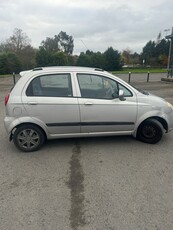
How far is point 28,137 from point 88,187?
1.77 meters

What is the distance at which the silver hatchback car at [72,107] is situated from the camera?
13.6ft

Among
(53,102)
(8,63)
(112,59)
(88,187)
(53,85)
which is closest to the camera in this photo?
(88,187)

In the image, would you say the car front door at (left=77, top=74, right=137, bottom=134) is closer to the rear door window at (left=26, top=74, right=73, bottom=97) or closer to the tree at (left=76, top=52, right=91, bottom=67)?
the rear door window at (left=26, top=74, right=73, bottom=97)

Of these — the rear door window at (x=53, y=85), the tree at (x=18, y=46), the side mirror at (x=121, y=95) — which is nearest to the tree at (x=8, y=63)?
the tree at (x=18, y=46)

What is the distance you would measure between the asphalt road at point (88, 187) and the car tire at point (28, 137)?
0.15m

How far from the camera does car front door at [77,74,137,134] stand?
13.9ft

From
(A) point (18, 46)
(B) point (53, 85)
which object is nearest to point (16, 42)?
(A) point (18, 46)

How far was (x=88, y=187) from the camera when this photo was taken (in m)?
3.09

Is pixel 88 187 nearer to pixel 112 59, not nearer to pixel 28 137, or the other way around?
pixel 28 137

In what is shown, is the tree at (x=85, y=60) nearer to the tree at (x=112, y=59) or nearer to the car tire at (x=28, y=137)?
the tree at (x=112, y=59)

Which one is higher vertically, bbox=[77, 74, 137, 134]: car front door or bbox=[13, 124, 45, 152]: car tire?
bbox=[77, 74, 137, 134]: car front door

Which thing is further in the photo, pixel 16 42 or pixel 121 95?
pixel 16 42

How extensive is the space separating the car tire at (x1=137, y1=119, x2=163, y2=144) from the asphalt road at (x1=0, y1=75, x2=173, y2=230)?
5.6 inches

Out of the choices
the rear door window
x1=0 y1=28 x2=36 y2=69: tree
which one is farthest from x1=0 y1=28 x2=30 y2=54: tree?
the rear door window
